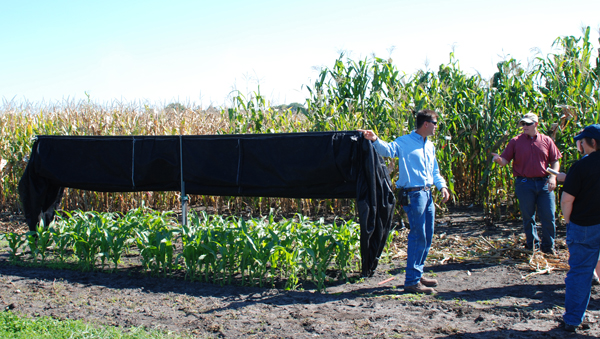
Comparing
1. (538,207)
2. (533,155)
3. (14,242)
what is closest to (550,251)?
(538,207)

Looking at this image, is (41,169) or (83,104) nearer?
(41,169)

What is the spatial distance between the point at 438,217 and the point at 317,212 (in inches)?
92.7

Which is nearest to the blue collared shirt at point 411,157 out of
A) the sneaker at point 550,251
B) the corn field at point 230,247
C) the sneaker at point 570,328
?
the corn field at point 230,247

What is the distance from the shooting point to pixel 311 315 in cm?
414

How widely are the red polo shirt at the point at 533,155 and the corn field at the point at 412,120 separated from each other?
1.40 metres

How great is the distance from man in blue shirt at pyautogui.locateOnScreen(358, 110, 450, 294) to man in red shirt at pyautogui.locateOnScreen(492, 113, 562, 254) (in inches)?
73.1

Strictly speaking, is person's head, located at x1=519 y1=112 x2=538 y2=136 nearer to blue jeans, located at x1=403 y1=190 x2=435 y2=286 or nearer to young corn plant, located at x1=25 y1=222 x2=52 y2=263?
blue jeans, located at x1=403 y1=190 x2=435 y2=286

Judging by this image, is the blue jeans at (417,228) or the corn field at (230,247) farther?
the corn field at (230,247)

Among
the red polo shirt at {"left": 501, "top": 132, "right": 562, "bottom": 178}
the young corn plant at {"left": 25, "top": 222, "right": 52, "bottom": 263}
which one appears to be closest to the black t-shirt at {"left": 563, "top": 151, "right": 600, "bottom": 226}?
the red polo shirt at {"left": 501, "top": 132, "right": 562, "bottom": 178}

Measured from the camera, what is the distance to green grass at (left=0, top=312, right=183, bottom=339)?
11.9 feet

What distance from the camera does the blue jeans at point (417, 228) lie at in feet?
15.5

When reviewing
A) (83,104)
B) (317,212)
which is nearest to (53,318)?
(317,212)

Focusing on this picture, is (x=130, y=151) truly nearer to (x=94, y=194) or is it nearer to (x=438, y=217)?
(x=94, y=194)

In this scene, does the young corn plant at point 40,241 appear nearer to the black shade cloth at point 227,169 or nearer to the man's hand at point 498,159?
the black shade cloth at point 227,169
